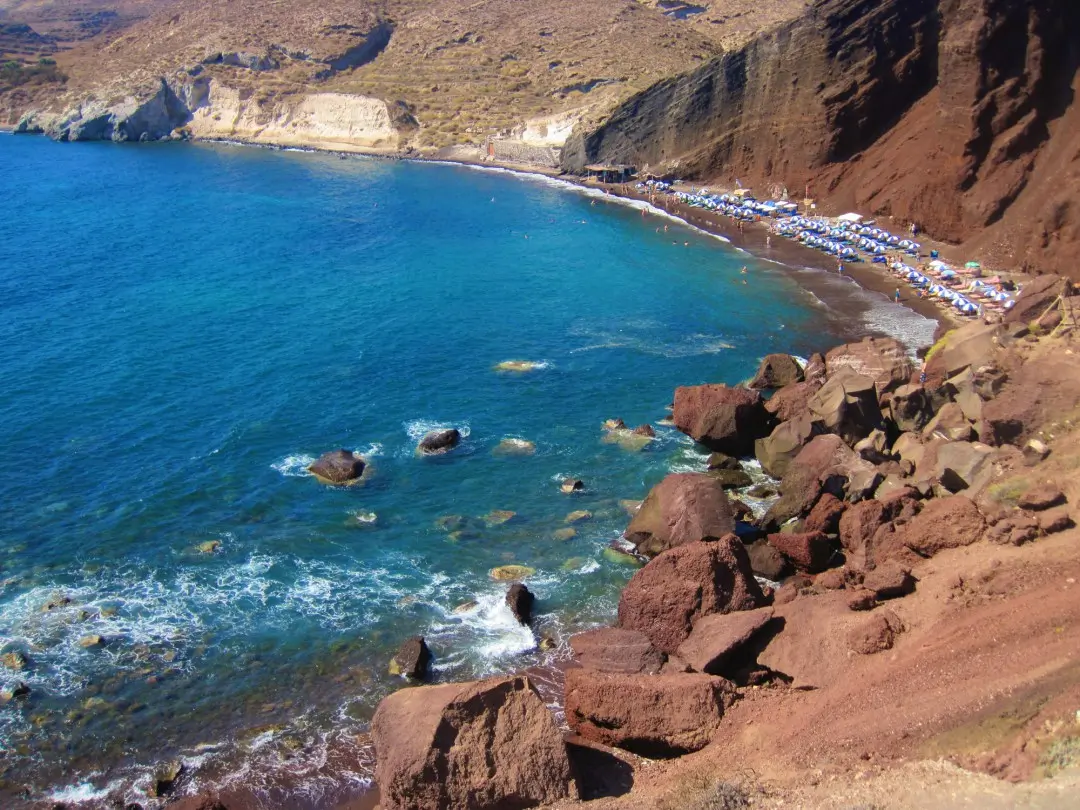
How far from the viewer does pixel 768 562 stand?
37.3 metres

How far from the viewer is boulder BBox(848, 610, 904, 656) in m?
28.6

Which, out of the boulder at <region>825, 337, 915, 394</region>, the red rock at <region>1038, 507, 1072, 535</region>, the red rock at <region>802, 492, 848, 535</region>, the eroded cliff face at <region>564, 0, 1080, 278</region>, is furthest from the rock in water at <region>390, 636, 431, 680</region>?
the eroded cliff face at <region>564, 0, 1080, 278</region>

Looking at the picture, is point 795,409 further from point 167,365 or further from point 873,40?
point 873,40

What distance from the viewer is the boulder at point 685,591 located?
32438 millimetres

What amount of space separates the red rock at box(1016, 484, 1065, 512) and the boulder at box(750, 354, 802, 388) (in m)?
23.2

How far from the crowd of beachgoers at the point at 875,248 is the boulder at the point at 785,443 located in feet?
A: 82.1

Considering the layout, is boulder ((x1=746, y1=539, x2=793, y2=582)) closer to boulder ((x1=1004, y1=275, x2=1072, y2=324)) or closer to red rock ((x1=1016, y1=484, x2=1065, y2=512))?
red rock ((x1=1016, y1=484, x2=1065, y2=512))

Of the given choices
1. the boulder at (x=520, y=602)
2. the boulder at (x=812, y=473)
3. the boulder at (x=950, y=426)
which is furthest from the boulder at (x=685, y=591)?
the boulder at (x=950, y=426)

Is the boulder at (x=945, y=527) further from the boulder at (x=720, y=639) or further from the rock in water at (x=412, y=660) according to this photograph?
the rock in water at (x=412, y=660)

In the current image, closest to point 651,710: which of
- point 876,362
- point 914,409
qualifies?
point 914,409

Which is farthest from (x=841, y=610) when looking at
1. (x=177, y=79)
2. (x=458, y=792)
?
(x=177, y=79)

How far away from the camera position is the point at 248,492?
45375mm

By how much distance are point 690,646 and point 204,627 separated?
1939 cm

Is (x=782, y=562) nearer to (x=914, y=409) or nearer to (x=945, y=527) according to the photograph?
(x=945, y=527)
